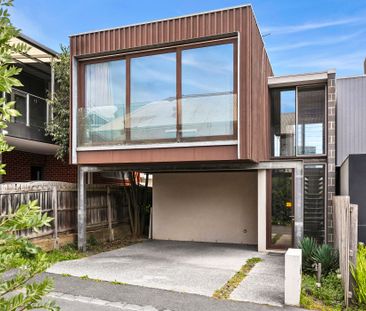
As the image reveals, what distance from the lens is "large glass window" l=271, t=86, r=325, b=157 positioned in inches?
424

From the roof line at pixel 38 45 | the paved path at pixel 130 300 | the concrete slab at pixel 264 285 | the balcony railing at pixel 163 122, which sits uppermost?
the roof line at pixel 38 45

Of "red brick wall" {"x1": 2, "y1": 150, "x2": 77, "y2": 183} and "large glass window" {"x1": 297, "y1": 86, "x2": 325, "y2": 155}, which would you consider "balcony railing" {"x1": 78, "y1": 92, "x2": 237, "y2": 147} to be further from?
"red brick wall" {"x1": 2, "y1": 150, "x2": 77, "y2": 183}

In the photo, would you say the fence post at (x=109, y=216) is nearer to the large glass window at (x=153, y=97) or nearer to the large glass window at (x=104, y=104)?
the large glass window at (x=104, y=104)

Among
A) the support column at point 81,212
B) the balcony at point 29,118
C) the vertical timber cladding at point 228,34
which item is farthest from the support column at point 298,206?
the balcony at point 29,118

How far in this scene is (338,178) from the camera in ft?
34.4

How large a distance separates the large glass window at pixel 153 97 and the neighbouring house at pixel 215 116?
0.08 feet

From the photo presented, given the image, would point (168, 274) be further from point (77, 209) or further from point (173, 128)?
point (77, 209)

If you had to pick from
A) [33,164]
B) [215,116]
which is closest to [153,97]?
[215,116]

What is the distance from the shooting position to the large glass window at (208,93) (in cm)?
846

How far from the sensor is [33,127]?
37.6ft

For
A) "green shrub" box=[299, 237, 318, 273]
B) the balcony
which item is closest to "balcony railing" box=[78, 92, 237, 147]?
the balcony

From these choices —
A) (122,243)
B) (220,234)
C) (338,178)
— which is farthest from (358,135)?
(122,243)

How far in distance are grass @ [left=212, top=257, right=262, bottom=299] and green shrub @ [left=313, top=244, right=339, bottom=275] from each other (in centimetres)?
152

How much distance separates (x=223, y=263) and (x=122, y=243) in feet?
14.1
